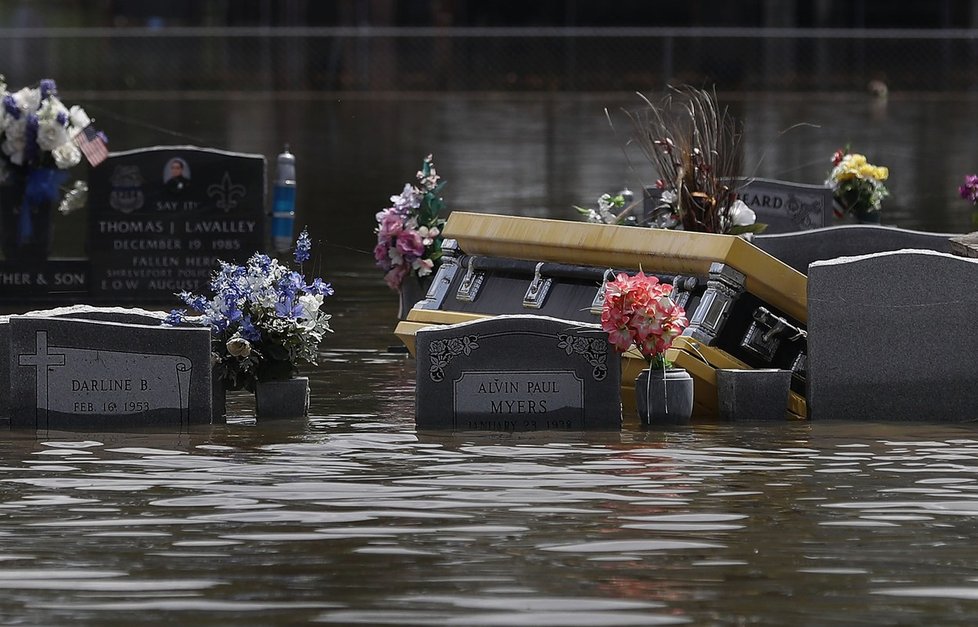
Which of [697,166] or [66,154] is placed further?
[66,154]

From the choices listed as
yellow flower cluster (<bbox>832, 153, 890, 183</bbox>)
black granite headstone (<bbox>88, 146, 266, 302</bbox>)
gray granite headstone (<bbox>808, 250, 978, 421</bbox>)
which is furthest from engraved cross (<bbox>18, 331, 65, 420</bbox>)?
yellow flower cluster (<bbox>832, 153, 890, 183</bbox>)

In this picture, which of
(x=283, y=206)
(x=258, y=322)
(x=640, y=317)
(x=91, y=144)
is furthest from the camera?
(x=283, y=206)

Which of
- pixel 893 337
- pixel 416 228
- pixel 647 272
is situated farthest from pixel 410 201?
pixel 893 337

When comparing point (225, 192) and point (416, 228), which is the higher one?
point (225, 192)

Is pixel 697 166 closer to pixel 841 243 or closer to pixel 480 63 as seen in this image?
pixel 841 243

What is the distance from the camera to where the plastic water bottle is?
19094mm

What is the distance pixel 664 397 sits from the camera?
1189cm

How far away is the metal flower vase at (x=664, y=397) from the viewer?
468 inches

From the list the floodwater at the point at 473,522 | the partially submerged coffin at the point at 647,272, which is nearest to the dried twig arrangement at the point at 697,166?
the partially submerged coffin at the point at 647,272

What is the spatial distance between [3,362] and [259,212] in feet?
21.4

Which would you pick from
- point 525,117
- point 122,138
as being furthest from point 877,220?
point 525,117

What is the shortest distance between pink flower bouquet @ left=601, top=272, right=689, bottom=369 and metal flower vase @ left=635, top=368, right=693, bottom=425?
0.56ft

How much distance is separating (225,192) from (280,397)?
6.18 m

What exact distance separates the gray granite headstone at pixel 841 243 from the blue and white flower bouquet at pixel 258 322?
3624 millimetres
